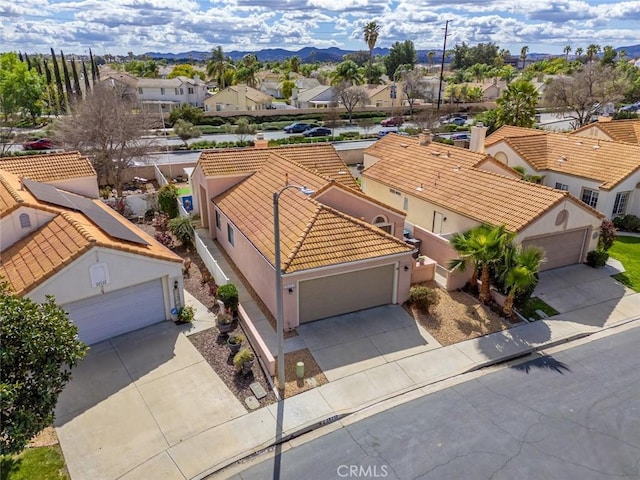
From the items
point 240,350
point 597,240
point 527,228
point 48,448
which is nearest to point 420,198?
point 527,228

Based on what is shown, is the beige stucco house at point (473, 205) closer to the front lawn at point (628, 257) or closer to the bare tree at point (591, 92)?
the front lawn at point (628, 257)

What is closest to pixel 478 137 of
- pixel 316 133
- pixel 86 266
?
pixel 86 266

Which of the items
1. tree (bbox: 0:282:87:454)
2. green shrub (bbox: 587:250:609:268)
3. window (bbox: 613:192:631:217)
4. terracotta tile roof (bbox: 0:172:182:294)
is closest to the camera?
tree (bbox: 0:282:87:454)

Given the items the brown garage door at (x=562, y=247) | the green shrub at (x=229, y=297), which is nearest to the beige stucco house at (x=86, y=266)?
the green shrub at (x=229, y=297)

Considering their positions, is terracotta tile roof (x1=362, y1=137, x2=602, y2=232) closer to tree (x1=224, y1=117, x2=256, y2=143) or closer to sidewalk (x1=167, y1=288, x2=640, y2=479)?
sidewalk (x1=167, y1=288, x2=640, y2=479)

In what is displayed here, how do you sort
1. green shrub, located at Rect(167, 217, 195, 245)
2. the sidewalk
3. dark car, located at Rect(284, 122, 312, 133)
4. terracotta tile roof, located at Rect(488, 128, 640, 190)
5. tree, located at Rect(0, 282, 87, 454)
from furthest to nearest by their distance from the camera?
dark car, located at Rect(284, 122, 312, 133), terracotta tile roof, located at Rect(488, 128, 640, 190), green shrub, located at Rect(167, 217, 195, 245), the sidewalk, tree, located at Rect(0, 282, 87, 454)

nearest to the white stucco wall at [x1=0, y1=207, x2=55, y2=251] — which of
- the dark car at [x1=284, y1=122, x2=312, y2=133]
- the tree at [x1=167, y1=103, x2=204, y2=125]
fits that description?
the dark car at [x1=284, y1=122, x2=312, y2=133]

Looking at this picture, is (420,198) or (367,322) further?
(420,198)

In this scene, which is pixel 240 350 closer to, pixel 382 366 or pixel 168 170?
pixel 382 366
